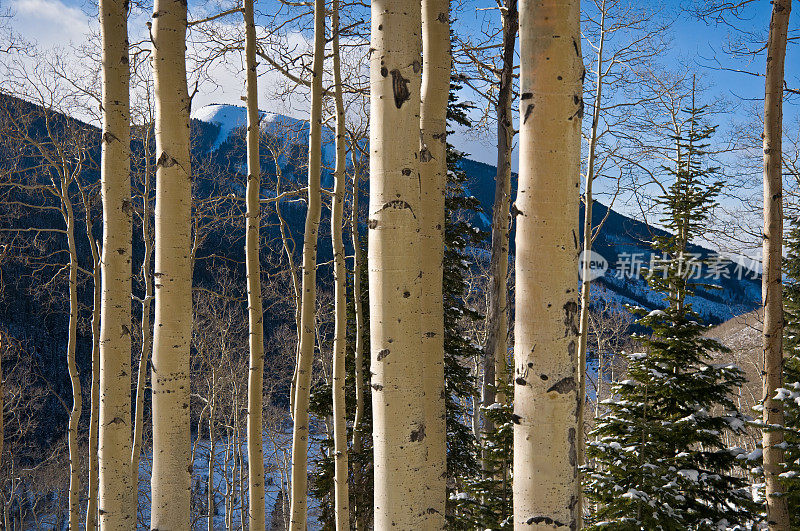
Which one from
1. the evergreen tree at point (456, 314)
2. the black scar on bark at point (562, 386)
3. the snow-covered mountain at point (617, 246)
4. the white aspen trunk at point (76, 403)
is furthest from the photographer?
the evergreen tree at point (456, 314)

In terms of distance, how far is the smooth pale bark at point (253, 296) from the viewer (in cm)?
471

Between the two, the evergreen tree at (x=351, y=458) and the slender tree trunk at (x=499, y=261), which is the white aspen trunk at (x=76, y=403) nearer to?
the evergreen tree at (x=351, y=458)

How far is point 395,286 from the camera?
80.1 inches

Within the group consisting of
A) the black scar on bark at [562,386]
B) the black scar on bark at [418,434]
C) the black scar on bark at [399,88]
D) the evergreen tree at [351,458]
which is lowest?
the evergreen tree at [351,458]

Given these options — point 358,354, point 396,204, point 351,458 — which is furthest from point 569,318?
point 351,458

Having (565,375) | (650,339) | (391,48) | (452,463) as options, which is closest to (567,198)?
(565,375)

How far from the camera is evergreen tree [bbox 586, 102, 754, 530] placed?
4.89 m

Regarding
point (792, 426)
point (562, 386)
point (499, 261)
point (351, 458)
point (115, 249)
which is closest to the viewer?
point (562, 386)

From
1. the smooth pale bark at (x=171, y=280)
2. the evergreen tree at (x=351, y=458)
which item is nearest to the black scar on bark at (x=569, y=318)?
the smooth pale bark at (x=171, y=280)

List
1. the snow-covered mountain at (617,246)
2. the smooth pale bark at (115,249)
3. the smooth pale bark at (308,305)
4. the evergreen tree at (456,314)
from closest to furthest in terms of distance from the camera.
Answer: the smooth pale bark at (115,249) < the smooth pale bark at (308,305) < the snow-covered mountain at (617,246) < the evergreen tree at (456,314)

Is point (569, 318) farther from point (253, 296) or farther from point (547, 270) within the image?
point (253, 296)

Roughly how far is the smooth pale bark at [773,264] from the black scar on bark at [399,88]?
5.18 metres

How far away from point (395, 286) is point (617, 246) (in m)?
23.2

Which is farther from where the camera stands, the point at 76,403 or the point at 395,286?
the point at 76,403
